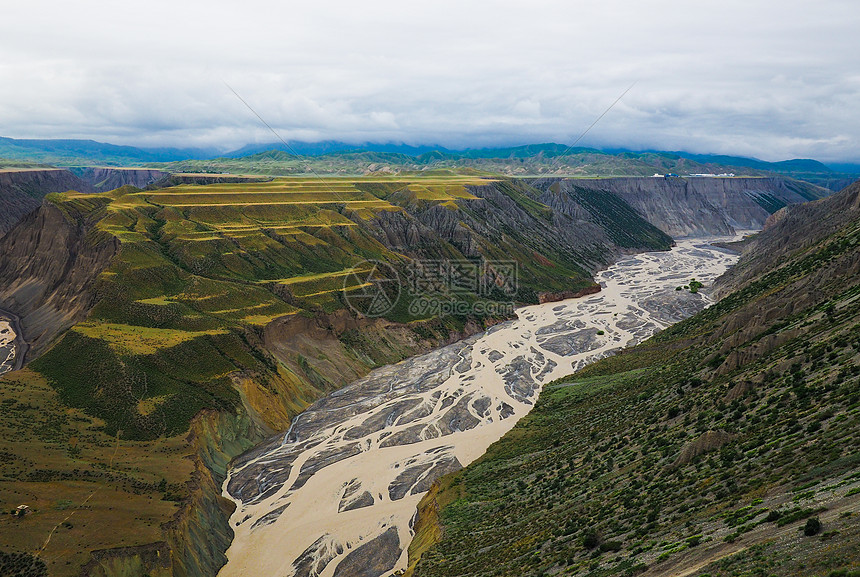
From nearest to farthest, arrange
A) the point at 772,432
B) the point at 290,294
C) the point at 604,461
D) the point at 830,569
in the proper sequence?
the point at 830,569
the point at 772,432
the point at 604,461
the point at 290,294

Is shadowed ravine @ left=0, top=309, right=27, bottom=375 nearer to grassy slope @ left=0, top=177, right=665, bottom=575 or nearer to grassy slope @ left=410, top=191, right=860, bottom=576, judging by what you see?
grassy slope @ left=0, top=177, right=665, bottom=575

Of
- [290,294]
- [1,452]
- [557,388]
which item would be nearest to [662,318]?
[557,388]

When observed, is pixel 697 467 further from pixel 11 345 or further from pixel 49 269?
pixel 49 269

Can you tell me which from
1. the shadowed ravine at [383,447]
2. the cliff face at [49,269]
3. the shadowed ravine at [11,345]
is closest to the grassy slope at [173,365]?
the cliff face at [49,269]

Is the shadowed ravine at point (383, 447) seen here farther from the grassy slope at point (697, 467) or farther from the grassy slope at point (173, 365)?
the grassy slope at point (697, 467)

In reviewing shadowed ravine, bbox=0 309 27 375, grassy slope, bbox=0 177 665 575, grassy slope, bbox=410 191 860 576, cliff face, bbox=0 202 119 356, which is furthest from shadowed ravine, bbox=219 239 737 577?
cliff face, bbox=0 202 119 356

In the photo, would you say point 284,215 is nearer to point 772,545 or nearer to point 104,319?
point 104,319

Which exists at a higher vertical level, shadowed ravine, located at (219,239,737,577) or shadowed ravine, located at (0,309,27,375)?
shadowed ravine, located at (0,309,27,375)
